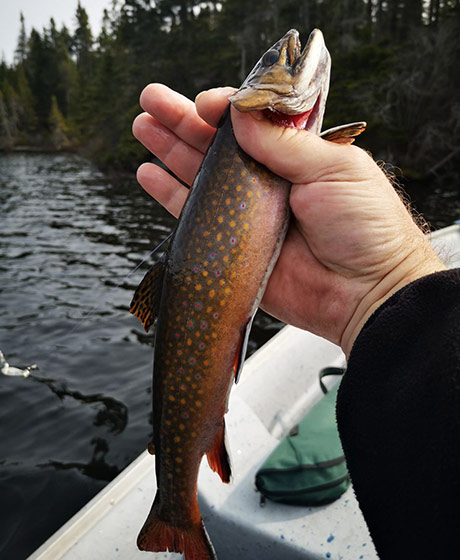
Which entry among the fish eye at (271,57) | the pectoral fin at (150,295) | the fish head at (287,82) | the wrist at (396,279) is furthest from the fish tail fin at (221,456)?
the fish eye at (271,57)

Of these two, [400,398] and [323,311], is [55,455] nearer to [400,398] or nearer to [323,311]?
[323,311]

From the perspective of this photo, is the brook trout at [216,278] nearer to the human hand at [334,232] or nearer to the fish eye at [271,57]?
the fish eye at [271,57]

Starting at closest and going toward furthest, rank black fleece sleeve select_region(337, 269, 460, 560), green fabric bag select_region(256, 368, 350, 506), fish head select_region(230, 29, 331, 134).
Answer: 1. black fleece sleeve select_region(337, 269, 460, 560)
2. fish head select_region(230, 29, 331, 134)
3. green fabric bag select_region(256, 368, 350, 506)

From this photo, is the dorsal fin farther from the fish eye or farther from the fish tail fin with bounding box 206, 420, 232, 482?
the fish eye

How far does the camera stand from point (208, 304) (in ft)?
7.12

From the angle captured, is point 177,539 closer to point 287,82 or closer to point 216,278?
point 216,278

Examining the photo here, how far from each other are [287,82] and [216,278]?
0.92m

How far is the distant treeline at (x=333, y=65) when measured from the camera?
2688 cm

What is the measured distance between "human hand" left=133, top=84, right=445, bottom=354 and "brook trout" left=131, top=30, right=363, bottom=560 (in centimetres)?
12

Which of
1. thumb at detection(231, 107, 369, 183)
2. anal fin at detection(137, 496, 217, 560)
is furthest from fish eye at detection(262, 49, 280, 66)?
anal fin at detection(137, 496, 217, 560)

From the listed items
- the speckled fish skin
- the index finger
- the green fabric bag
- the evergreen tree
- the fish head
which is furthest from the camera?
the evergreen tree

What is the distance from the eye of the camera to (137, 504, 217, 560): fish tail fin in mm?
2326

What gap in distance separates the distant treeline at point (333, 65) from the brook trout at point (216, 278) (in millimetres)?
26157

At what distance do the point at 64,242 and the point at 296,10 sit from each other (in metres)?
32.7
